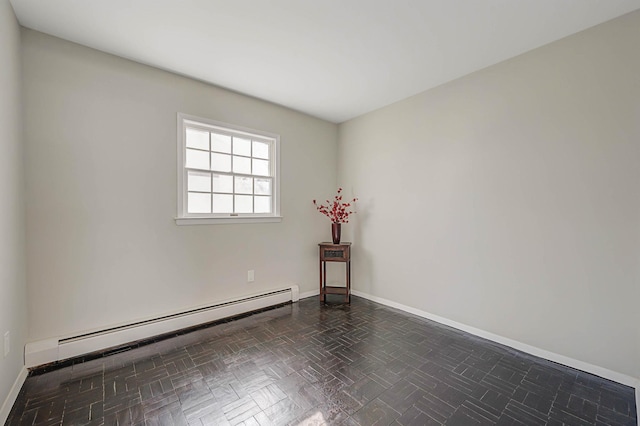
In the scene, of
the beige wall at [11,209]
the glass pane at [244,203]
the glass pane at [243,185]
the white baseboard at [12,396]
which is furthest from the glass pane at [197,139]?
the white baseboard at [12,396]

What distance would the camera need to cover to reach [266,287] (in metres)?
3.52

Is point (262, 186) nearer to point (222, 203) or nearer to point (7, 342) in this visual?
point (222, 203)

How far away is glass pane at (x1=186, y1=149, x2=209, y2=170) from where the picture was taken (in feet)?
9.73

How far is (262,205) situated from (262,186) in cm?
25

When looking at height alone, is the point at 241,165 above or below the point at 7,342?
above

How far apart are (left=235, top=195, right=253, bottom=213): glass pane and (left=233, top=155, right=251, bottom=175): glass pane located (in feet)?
1.02

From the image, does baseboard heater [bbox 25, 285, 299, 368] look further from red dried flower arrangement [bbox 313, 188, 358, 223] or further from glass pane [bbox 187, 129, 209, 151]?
glass pane [bbox 187, 129, 209, 151]

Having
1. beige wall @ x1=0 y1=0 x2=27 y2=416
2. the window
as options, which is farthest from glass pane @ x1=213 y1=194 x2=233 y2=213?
beige wall @ x1=0 y1=0 x2=27 y2=416

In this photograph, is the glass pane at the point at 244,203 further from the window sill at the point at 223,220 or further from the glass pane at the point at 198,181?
the glass pane at the point at 198,181

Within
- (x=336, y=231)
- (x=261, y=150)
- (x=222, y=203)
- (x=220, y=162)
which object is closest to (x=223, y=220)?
(x=222, y=203)

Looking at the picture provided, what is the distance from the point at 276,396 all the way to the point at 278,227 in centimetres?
212

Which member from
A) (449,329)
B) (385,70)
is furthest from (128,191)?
(449,329)

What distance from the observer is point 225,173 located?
3197mm

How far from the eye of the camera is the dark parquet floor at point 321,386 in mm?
1646
